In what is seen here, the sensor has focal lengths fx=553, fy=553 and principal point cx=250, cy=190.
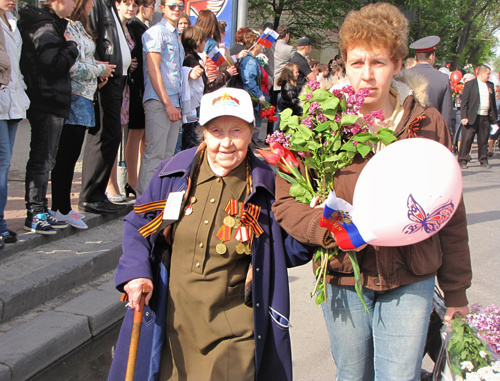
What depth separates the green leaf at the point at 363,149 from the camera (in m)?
2.23

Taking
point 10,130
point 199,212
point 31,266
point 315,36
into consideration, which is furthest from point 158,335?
point 315,36

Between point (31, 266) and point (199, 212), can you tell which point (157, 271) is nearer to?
point (199, 212)

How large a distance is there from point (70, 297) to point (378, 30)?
3270 mm

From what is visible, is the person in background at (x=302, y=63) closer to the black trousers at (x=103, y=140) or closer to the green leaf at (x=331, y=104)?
the black trousers at (x=103, y=140)

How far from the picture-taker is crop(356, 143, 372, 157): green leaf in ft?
7.33

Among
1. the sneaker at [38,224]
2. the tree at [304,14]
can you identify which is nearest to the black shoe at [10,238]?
the sneaker at [38,224]

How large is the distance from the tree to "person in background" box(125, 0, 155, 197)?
1739cm

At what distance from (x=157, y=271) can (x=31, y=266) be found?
2.34 m

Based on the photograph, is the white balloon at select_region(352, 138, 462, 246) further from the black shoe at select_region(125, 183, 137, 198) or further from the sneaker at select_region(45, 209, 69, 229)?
the black shoe at select_region(125, 183, 137, 198)

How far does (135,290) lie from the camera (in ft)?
7.82

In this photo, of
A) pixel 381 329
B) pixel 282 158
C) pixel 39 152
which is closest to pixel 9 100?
pixel 39 152

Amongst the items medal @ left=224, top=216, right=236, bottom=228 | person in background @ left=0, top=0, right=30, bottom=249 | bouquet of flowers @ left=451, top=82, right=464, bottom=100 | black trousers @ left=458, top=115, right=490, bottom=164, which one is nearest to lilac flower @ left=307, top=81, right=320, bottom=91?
medal @ left=224, top=216, right=236, bottom=228

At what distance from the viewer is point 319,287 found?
7.77 feet

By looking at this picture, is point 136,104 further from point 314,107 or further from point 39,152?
point 314,107
